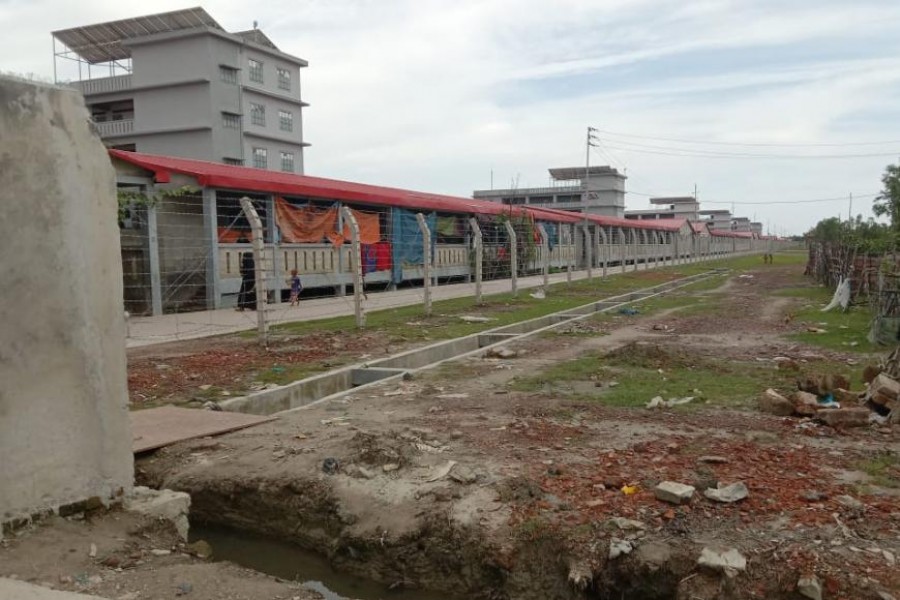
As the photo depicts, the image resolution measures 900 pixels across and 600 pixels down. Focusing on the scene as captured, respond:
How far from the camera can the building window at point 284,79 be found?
51.6 metres

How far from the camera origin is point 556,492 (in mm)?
4418

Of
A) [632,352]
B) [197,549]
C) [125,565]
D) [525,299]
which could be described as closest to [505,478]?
[197,549]

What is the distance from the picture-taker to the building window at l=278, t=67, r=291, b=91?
51625mm

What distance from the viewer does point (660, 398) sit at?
6.92 metres

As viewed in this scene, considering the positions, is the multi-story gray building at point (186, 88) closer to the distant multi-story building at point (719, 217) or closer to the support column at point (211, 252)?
the support column at point (211, 252)

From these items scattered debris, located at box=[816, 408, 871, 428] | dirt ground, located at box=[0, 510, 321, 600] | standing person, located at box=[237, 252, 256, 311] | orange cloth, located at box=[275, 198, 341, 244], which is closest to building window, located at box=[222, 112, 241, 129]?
orange cloth, located at box=[275, 198, 341, 244]

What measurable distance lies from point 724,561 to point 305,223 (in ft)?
53.5

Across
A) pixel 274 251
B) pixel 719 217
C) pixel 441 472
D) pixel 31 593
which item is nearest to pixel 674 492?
pixel 441 472

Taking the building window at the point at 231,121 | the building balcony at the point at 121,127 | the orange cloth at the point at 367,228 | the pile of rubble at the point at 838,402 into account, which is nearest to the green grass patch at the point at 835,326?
the pile of rubble at the point at 838,402

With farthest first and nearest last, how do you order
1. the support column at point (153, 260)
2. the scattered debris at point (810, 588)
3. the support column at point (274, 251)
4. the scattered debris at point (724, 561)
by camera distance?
the support column at point (274, 251)
the support column at point (153, 260)
the scattered debris at point (724, 561)
the scattered debris at point (810, 588)

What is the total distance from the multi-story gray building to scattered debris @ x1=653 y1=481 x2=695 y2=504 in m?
45.8

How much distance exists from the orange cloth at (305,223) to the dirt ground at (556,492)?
11.4 m

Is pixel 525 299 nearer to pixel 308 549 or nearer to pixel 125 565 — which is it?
pixel 308 549

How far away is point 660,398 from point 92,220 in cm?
519
